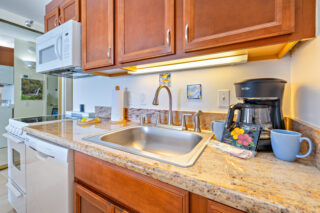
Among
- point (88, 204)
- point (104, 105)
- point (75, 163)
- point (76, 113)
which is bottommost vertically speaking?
point (88, 204)

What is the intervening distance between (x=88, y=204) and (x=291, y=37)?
1.23 metres

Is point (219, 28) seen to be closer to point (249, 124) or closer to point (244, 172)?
point (249, 124)

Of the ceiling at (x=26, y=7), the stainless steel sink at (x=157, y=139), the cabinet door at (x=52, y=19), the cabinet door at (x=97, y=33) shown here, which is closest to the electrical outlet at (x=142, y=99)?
the stainless steel sink at (x=157, y=139)

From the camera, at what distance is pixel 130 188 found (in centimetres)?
58

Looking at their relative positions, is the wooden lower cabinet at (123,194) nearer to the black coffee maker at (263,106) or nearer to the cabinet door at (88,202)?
the cabinet door at (88,202)

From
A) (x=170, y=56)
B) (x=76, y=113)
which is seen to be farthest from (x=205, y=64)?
(x=76, y=113)

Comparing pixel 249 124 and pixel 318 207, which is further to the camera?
pixel 249 124

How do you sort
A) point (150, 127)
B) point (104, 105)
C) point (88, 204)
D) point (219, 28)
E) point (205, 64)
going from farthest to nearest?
point (104, 105)
point (150, 127)
point (205, 64)
point (88, 204)
point (219, 28)

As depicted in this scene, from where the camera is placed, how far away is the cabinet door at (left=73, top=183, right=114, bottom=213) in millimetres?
654

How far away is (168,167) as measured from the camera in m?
0.49

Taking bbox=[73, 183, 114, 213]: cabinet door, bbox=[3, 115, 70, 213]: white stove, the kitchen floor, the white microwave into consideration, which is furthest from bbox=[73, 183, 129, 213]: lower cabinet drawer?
the kitchen floor

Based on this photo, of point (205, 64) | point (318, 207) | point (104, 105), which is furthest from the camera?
point (104, 105)

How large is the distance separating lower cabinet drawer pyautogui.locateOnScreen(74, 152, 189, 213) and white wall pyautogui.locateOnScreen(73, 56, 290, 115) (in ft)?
2.22

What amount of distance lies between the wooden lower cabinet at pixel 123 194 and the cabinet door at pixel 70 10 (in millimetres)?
1279
